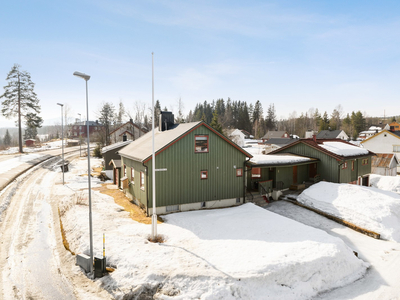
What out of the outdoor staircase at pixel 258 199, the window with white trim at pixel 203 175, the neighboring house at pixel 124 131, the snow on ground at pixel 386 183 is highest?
the neighboring house at pixel 124 131

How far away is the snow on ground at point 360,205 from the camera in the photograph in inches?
679

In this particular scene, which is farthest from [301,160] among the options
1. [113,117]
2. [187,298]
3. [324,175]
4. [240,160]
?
[113,117]

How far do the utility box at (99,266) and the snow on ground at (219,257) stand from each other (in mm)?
281

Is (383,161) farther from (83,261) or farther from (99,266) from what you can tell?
(83,261)

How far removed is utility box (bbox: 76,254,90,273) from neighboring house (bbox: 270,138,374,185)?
69.3 ft

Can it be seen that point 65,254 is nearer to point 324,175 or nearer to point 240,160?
point 240,160

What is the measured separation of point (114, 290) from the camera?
31.9 feet

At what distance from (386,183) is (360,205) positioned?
1843cm

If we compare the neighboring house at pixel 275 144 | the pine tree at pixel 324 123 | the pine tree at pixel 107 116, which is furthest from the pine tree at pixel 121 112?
the pine tree at pixel 324 123

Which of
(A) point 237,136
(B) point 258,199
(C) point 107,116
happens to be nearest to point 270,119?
(A) point 237,136

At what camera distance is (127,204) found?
20.4 meters

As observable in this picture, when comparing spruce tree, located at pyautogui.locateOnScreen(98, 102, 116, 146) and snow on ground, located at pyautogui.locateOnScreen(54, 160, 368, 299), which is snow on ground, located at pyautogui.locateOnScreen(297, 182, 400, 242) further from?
spruce tree, located at pyautogui.locateOnScreen(98, 102, 116, 146)

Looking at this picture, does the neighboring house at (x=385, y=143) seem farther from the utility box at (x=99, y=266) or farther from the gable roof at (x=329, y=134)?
the utility box at (x=99, y=266)

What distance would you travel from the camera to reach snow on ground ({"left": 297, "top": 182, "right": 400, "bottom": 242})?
679 inches
